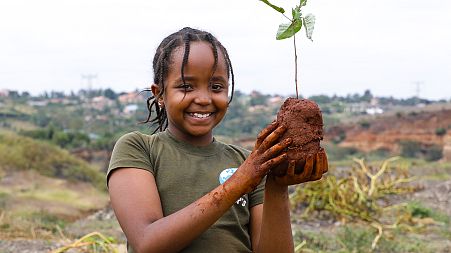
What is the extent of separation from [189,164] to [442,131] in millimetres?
37415

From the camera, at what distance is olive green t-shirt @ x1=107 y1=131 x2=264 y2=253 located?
184cm

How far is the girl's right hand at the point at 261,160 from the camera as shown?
1.63m

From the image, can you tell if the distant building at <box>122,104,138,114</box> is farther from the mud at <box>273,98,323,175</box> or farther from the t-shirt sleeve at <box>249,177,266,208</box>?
the mud at <box>273,98,323,175</box>

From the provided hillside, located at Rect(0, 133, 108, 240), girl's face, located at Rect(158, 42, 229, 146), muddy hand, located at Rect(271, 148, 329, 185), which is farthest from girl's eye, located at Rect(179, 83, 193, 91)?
hillside, located at Rect(0, 133, 108, 240)

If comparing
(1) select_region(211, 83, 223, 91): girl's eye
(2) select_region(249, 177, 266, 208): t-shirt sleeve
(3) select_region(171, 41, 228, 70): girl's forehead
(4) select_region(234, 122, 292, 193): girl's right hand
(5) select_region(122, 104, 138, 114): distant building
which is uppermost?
(3) select_region(171, 41, 228, 70): girl's forehead

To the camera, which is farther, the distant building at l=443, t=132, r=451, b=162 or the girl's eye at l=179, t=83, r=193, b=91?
the distant building at l=443, t=132, r=451, b=162

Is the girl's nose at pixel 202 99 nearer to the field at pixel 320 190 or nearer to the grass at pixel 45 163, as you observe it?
the field at pixel 320 190

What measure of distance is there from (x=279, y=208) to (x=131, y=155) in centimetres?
41

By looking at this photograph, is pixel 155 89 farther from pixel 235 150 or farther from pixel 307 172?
pixel 307 172

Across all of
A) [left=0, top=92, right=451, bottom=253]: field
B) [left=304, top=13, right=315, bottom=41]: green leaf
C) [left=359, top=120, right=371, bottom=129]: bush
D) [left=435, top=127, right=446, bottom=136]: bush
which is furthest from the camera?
[left=359, top=120, right=371, bottom=129]: bush

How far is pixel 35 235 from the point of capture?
8969mm

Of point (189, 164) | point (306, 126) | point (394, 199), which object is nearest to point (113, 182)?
point (189, 164)

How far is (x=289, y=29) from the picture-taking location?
77.7 inches

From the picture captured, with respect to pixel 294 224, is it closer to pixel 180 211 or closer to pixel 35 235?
pixel 35 235
